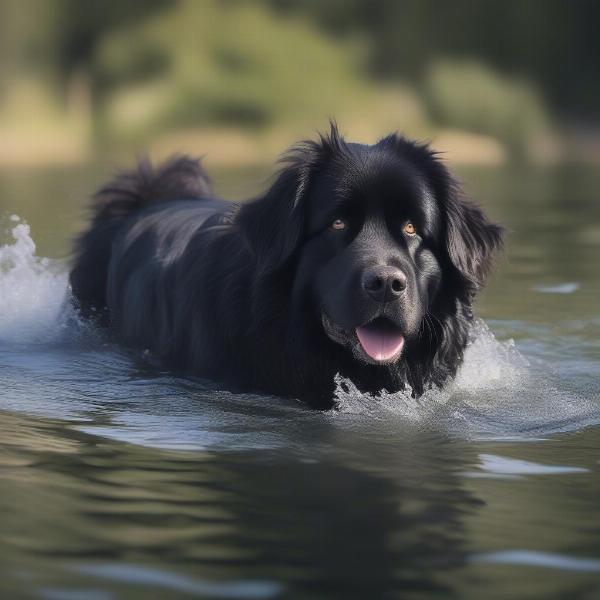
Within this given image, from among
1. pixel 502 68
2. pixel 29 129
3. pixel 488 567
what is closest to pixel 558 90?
pixel 502 68

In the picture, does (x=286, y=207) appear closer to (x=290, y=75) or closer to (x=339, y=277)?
(x=339, y=277)

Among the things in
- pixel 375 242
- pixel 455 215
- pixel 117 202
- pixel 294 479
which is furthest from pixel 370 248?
pixel 117 202

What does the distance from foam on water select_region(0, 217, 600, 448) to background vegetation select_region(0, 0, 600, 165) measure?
20.8 metres

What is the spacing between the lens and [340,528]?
3773mm

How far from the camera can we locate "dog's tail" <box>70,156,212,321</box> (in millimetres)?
7750

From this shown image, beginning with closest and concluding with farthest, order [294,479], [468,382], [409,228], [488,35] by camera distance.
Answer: [294,479]
[409,228]
[468,382]
[488,35]

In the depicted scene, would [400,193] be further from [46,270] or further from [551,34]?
[551,34]

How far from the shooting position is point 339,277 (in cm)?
541

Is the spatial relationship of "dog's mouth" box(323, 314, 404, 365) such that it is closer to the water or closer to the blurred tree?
the water

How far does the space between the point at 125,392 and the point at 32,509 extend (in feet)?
6.73

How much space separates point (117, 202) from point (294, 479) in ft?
12.9

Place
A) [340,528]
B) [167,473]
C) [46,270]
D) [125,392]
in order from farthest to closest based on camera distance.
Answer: [46,270] < [125,392] < [167,473] < [340,528]

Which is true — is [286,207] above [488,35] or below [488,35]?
below

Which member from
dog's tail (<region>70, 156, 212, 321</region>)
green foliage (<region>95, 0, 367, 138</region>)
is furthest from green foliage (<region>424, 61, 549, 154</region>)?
dog's tail (<region>70, 156, 212, 321</region>)
